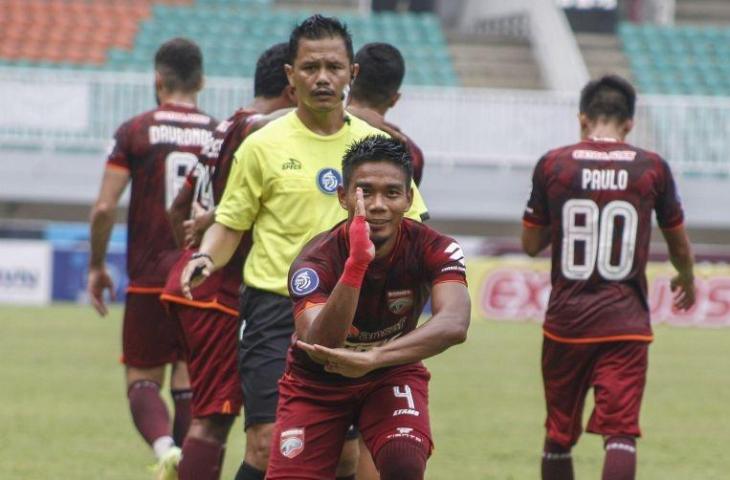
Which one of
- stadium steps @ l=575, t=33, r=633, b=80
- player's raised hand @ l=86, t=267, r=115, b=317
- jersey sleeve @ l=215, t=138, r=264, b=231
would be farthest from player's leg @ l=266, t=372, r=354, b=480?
stadium steps @ l=575, t=33, r=633, b=80

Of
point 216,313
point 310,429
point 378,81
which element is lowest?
point 216,313

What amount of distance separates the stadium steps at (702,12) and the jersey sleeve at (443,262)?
28420 millimetres

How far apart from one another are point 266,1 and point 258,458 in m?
25.8

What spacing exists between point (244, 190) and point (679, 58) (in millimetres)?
25071

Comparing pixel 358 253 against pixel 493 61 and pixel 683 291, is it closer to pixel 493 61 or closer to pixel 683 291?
pixel 683 291

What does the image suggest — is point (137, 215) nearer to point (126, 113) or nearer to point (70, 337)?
point (70, 337)

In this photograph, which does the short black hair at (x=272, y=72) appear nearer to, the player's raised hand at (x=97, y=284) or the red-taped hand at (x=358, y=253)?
the player's raised hand at (x=97, y=284)

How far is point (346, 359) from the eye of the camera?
17.7 ft

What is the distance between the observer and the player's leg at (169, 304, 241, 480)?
7.09 meters

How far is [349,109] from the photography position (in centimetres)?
741

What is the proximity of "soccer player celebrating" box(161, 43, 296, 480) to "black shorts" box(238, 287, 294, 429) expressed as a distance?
0.46m

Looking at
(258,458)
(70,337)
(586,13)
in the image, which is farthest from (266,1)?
(258,458)

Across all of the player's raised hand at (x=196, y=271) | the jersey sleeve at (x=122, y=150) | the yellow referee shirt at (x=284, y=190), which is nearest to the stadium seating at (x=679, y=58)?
the jersey sleeve at (x=122, y=150)

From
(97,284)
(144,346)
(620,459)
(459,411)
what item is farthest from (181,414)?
(459,411)
